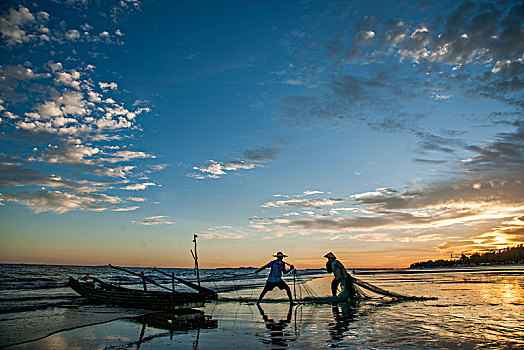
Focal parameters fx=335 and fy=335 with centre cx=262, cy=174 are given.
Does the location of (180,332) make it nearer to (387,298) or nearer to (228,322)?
(228,322)

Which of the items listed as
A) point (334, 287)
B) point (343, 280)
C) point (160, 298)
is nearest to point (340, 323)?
point (343, 280)

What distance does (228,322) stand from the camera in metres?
12.2

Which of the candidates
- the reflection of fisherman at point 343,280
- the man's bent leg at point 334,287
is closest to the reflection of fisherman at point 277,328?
the reflection of fisherman at point 343,280

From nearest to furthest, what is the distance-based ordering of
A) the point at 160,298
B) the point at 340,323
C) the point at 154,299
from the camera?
1. the point at 340,323
2. the point at 160,298
3. the point at 154,299

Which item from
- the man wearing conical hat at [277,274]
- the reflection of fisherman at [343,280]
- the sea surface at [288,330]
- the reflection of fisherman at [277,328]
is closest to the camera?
the sea surface at [288,330]

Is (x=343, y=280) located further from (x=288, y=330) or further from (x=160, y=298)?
(x=160, y=298)

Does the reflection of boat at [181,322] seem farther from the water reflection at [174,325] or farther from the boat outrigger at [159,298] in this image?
the boat outrigger at [159,298]

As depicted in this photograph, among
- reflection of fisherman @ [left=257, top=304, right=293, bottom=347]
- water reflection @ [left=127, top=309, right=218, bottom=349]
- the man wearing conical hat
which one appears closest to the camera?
reflection of fisherman @ [left=257, top=304, right=293, bottom=347]

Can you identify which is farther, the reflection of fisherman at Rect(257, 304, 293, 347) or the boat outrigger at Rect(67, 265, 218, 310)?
the boat outrigger at Rect(67, 265, 218, 310)

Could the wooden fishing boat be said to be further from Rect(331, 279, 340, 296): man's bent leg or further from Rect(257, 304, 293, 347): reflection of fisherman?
Rect(331, 279, 340, 296): man's bent leg

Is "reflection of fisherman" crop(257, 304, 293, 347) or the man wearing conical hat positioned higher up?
the man wearing conical hat

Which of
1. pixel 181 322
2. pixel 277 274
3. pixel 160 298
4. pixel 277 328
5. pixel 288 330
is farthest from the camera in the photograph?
pixel 160 298

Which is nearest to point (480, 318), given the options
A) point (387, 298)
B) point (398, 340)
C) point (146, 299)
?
point (398, 340)

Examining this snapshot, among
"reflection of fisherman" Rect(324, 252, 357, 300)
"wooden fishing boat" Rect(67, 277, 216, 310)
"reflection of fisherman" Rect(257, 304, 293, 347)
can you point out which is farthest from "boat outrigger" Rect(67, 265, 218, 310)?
"reflection of fisherman" Rect(324, 252, 357, 300)
